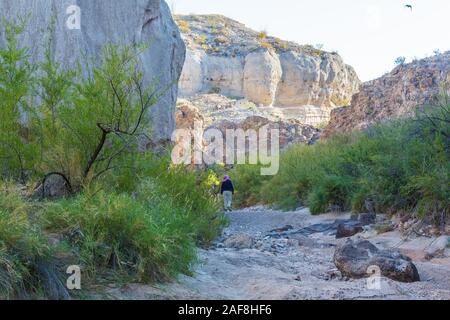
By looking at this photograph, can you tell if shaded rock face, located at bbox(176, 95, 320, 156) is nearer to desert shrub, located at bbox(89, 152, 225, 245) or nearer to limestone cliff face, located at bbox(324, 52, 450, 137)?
limestone cliff face, located at bbox(324, 52, 450, 137)

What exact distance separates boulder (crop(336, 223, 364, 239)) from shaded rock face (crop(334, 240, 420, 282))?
14.3 feet

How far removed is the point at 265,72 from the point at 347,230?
47.2m

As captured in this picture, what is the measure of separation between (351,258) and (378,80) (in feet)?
69.3

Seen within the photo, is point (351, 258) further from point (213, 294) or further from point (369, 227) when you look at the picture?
point (369, 227)

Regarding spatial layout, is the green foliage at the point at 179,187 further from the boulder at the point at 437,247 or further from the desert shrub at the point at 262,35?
the desert shrub at the point at 262,35

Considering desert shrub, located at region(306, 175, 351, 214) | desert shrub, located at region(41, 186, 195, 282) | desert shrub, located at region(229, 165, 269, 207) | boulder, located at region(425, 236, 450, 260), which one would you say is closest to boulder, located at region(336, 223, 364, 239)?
boulder, located at region(425, 236, 450, 260)

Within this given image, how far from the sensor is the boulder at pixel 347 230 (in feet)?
39.2

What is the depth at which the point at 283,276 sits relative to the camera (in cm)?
710

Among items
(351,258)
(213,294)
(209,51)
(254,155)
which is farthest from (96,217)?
(209,51)

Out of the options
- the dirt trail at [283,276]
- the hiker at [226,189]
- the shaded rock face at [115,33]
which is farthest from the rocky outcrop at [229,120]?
the dirt trail at [283,276]

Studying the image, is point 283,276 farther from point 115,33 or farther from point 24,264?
point 115,33

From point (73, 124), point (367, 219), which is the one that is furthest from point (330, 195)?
point (73, 124)

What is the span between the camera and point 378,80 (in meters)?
27.4

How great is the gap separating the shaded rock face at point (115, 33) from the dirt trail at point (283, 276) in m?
2.68
